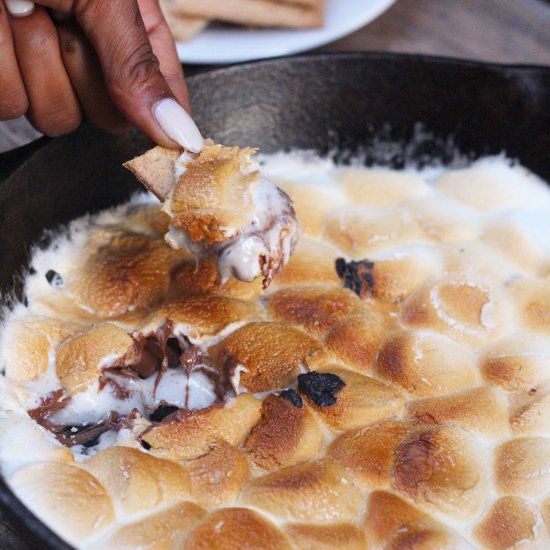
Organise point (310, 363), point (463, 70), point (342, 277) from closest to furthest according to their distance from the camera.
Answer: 1. point (310, 363)
2. point (342, 277)
3. point (463, 70)

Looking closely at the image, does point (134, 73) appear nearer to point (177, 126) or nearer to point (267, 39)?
point (177, 126)

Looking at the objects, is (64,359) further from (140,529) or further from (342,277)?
(342,277)

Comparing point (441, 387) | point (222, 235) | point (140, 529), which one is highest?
point (222, 235)

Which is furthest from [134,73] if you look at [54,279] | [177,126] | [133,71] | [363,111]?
[363,111]

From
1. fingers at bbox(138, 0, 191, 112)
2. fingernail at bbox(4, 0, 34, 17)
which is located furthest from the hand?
fingers at bbox(138, 0, 191, 112)

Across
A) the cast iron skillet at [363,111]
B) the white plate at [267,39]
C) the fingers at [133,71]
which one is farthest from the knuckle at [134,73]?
the white plate at [267,39]

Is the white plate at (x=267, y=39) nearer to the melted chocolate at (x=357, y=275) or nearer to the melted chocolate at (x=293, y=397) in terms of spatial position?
the melted chocolate at (x=357, y=275)

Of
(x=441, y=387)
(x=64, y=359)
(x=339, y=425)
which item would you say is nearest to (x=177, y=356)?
(x=64, y=359)
